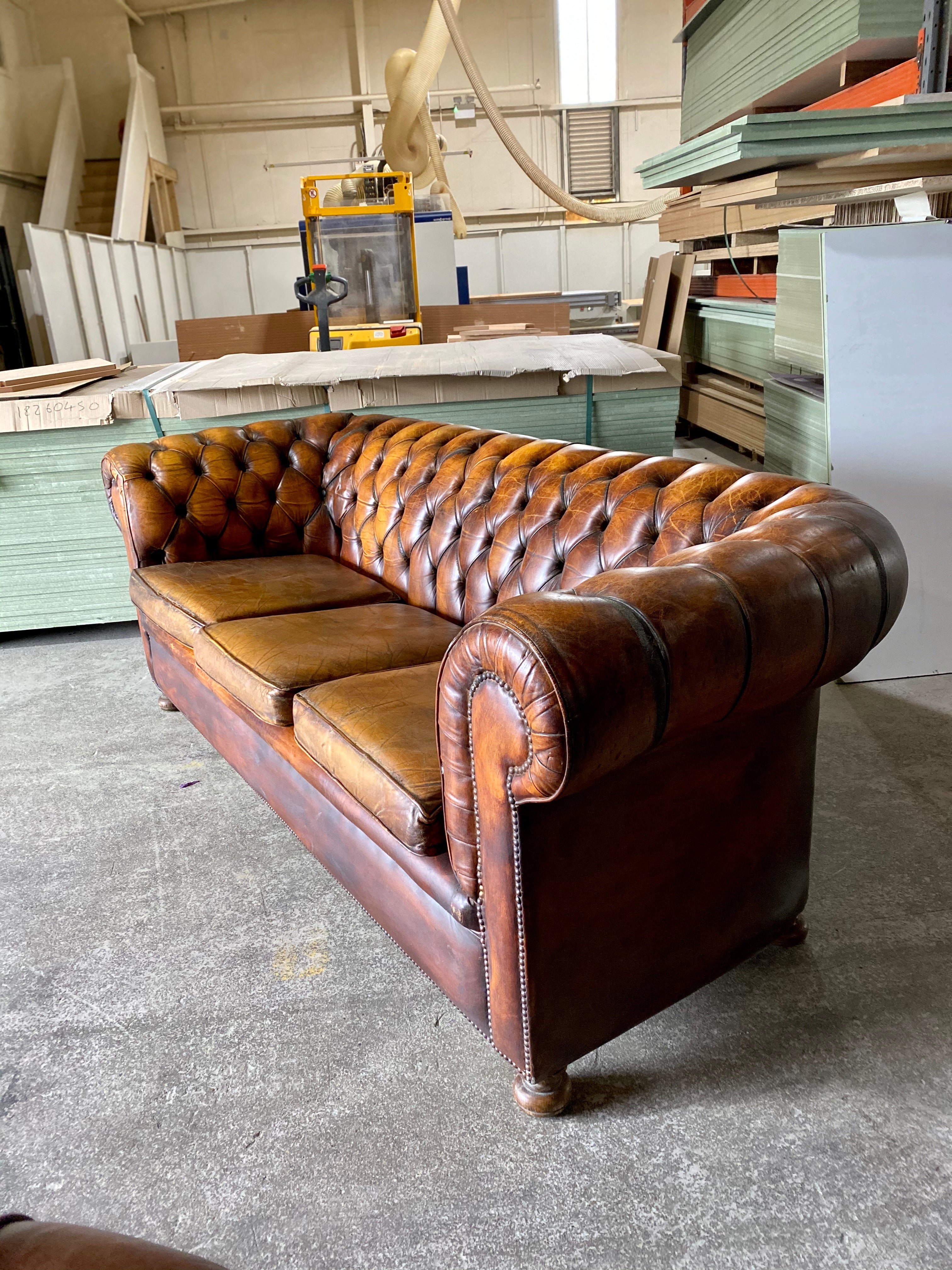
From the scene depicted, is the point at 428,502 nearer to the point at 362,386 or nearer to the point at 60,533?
the point at 362,386

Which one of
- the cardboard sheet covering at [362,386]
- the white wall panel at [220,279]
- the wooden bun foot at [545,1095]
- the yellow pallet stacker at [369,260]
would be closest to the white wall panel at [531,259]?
the white wall panel at [220,279]

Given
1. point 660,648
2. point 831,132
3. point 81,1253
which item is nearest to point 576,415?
point 831,132

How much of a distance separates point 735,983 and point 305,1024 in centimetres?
76

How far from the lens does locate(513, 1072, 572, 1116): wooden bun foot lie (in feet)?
4.58

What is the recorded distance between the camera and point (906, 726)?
256 centimetres

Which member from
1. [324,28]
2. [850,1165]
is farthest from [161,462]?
[324,28]

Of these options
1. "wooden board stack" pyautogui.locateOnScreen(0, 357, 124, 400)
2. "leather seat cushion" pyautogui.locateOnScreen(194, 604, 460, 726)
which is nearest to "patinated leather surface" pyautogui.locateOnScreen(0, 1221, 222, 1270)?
"leather seat cushion" pyautogui.locateOnScreen(194, 604, 460, 726)

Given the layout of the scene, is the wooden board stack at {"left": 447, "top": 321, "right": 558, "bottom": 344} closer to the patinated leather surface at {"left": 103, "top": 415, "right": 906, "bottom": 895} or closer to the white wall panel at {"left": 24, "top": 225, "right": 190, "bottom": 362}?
the patinated leather surface at {"left": 103, "top": 415, "right": 906, "bottom": 895}

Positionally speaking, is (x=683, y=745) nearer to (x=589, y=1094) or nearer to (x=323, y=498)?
(x=589, y=1094)

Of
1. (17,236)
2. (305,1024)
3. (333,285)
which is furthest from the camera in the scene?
(17,236)

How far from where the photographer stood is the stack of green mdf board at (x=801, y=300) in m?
2.78

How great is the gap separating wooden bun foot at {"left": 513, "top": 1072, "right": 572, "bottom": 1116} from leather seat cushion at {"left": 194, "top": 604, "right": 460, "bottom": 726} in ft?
2.71

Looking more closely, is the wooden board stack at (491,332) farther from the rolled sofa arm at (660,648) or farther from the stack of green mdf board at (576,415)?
the rolled sofa arm at (660,648)

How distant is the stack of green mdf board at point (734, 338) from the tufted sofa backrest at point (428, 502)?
2059 mm
